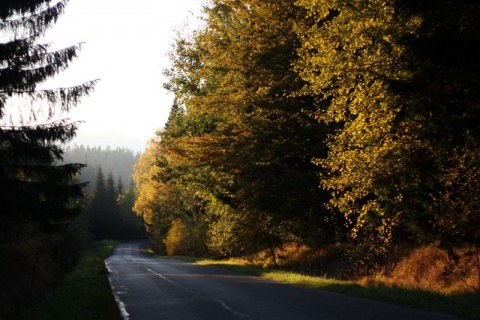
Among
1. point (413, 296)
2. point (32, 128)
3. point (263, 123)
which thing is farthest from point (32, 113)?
point (413, 296)

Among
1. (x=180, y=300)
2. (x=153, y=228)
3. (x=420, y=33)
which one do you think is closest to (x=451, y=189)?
(x=420, y=33)

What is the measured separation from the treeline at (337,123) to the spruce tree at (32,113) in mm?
5947

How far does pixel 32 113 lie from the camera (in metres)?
17.0

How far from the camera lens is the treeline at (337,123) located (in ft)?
37.9

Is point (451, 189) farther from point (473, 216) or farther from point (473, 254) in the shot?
point (473, 254)

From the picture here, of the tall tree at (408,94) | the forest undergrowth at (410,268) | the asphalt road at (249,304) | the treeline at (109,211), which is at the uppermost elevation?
the treeline at (109,211)

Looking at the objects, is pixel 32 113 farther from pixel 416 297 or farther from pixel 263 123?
pixel 416 297

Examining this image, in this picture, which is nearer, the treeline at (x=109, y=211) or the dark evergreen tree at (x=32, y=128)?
the dark evergreen tree at (x=32, y=128)

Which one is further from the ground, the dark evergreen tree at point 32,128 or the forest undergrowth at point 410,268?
the dark evergreen tree at point 32,128

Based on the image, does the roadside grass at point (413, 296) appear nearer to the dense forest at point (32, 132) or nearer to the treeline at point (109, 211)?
the dense forest at point (32, 132)

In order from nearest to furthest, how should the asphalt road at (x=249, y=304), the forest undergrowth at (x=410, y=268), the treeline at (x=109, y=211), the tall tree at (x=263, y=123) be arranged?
the asphalt road at (x=249, y=304) → the forest undergrowth at (x=410, y=268) → the tall tree at (x=263, y=123) → the treeline at (x=109, y=211)

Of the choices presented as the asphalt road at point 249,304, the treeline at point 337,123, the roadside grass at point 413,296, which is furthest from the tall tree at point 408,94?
the asphalt road at point 249,304

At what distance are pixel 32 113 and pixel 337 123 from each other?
11127 millimetres

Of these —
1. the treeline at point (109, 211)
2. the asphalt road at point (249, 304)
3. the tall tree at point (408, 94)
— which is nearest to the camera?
the tall tree at point (408, 94)
